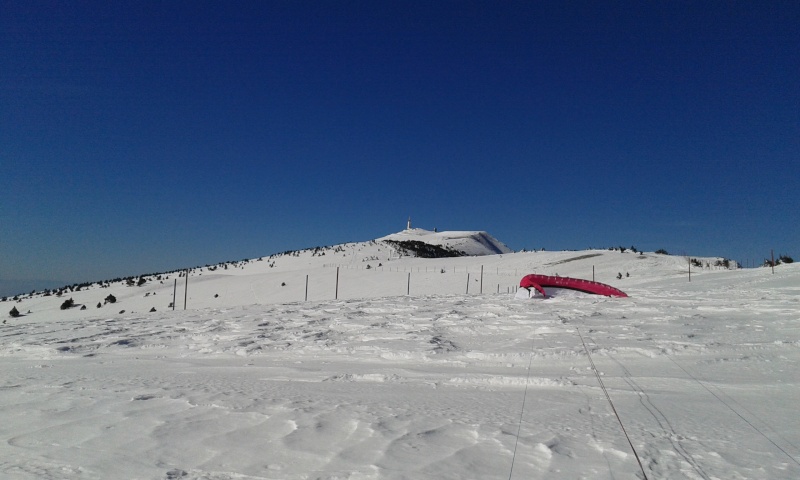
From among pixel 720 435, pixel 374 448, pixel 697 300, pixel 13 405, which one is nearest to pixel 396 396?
pixel 374 448

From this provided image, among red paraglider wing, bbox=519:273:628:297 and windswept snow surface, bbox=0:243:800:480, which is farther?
red paraglider wing, bbox=519:273:628:297

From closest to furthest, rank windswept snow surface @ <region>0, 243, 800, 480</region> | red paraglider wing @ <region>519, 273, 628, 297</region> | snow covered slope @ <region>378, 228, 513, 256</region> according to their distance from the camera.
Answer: windswept snow surface @ <region>0, 243, 800, 480</region>, red paraglider wing @ <region>519, 273, 628, 297</region>, snow covered slope @ <region>378, 228, 513, 256</region>

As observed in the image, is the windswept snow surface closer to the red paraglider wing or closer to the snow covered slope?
the red paraglider wing

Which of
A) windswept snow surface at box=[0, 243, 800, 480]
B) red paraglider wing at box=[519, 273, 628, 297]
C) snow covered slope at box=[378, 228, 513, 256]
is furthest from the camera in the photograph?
snow covered slope at box=[378, 228, 513, 256]

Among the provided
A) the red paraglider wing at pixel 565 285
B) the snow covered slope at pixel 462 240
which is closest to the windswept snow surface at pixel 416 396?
the red paraglider wing at pixel 565 285

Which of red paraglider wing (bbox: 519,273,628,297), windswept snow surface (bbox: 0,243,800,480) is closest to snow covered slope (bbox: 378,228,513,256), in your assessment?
red paraglider wing (bbox: 519,273,628,297)

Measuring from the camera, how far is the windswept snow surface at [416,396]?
3.25m

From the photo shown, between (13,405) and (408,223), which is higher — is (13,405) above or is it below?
below

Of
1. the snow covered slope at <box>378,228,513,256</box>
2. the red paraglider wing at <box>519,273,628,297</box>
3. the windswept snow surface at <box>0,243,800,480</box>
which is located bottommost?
the windswept snow surface at <box>0,243,800,480</box>

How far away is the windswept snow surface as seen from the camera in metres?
3.25

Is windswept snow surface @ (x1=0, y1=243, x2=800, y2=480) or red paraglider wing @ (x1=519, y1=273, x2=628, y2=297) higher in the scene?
red paraglider wing @ (x1=519, y1=273, x2=628, y2=297)

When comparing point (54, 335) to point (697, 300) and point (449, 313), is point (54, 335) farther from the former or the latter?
point (697, 300)

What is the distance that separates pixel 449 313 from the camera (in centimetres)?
1205

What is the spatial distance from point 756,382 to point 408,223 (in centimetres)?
9361
